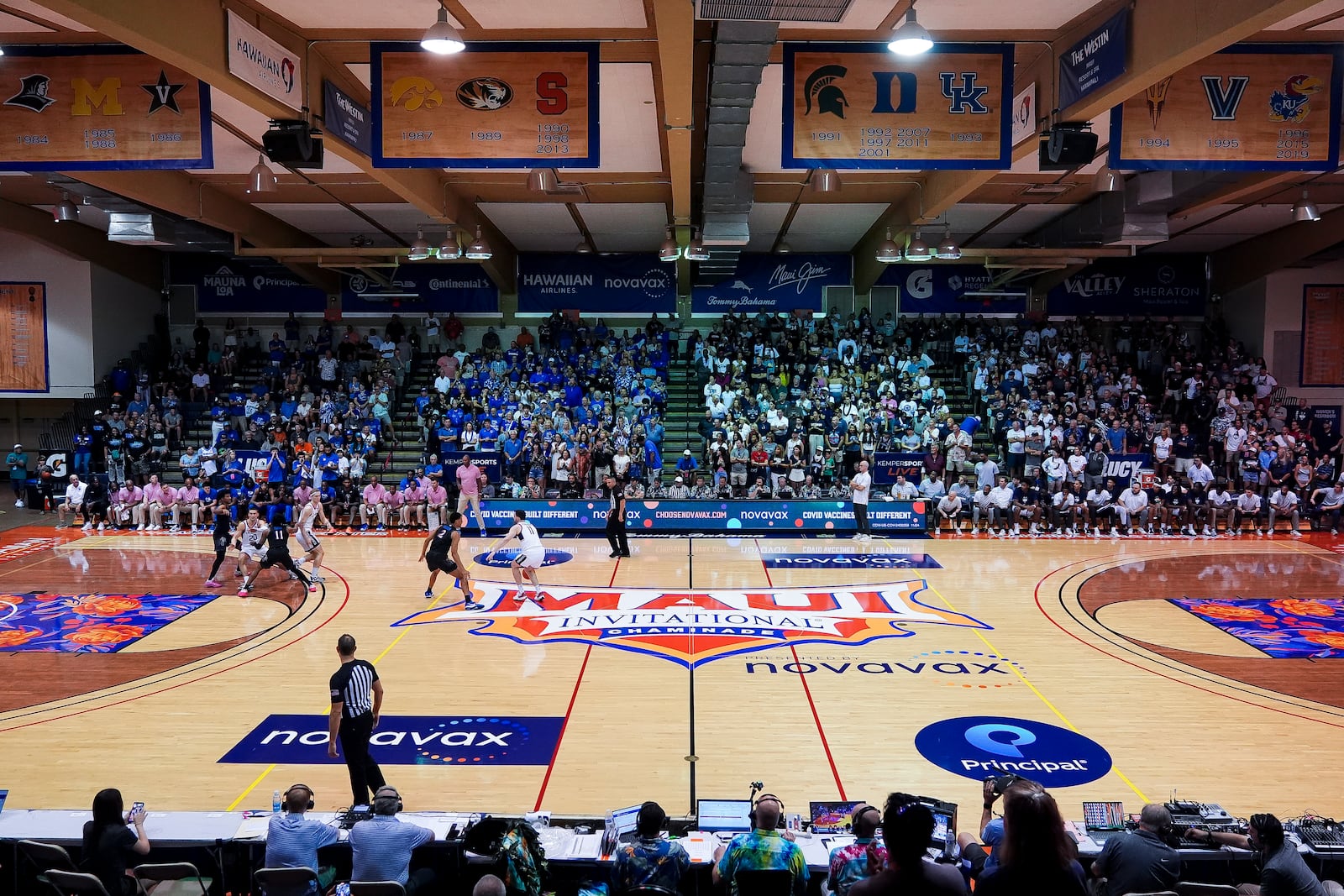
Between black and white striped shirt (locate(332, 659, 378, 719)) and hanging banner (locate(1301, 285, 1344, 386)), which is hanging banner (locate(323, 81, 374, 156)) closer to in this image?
black and white striped shirt (locate(332, 659, 378, 719))

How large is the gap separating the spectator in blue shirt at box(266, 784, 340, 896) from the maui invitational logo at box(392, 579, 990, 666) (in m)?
5.78

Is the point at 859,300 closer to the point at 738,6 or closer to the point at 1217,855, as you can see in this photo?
the point at 738,6

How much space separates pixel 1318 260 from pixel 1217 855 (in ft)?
85.1

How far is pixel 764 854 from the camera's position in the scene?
15.8 ft

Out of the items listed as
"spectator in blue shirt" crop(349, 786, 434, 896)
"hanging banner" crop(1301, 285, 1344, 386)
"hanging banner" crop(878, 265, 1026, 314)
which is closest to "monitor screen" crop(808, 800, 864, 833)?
"spectator in blue shirt" crop(349, 786, 434, 896)

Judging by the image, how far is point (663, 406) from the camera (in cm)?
2597

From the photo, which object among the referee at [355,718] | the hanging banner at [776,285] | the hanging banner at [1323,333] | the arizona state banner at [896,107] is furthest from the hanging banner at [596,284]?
the referee at [355,718]

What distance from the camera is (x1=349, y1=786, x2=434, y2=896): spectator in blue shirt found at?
17.1 feet

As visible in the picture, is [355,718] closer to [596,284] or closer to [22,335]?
[596,284]

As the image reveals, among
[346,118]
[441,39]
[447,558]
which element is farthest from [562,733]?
[346,118]

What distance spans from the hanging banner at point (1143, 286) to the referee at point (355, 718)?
1026 inches

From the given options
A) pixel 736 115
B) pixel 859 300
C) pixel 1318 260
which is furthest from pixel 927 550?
pixel 1318 260

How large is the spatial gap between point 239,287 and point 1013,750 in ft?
89.9

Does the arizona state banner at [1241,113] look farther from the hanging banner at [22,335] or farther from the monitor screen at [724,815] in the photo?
the hanging banner at [22,335]
